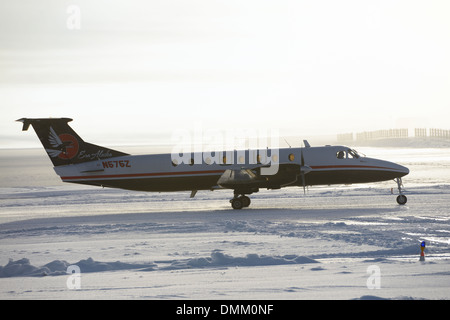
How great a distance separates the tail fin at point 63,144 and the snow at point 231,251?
270 cm

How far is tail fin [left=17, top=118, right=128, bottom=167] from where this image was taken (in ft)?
99.6

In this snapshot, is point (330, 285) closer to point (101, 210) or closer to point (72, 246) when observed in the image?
point (72, 246)

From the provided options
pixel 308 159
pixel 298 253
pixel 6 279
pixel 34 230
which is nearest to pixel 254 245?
pixel 298 253

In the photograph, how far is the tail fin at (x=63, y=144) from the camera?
30359mm

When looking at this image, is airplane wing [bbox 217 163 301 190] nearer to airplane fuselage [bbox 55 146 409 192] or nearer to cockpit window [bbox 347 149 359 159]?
airplane fuselage [bbox 55 146 409 192]

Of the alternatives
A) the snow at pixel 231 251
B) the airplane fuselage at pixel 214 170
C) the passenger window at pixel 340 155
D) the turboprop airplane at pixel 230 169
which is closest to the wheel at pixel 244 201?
the turboprop airplane at pixel 230 169

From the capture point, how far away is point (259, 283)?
12.5m

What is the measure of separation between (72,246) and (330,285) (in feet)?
30.4

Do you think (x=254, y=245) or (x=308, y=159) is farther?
(x=308, y=159)

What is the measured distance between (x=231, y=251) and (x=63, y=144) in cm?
1634

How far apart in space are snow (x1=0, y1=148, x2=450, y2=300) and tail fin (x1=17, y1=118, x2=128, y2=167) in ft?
8.86

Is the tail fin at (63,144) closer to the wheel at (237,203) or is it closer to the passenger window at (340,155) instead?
the wheel at (237,203)

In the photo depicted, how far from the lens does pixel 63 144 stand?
3058 cm

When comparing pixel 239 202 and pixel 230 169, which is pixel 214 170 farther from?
pixel 239 202
